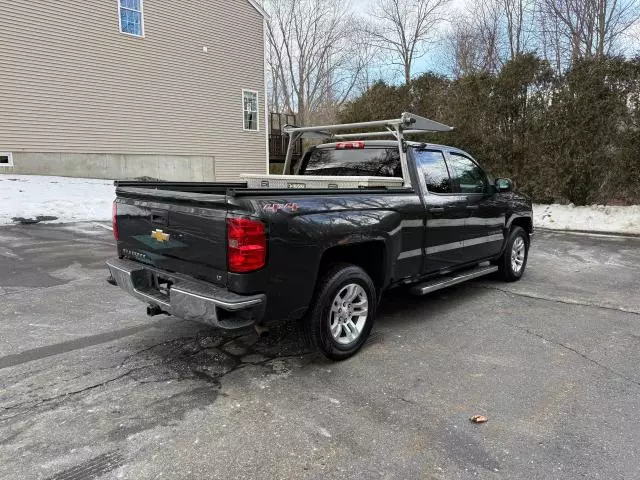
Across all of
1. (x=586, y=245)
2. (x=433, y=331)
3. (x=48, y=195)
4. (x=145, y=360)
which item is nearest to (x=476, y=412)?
(x=433, y=331)

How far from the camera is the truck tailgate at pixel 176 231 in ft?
10.7

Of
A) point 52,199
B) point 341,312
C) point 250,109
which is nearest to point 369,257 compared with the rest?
point 341,312

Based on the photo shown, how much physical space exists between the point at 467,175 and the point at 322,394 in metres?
3.39

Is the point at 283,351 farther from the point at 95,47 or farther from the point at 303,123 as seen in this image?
the point at 303,123

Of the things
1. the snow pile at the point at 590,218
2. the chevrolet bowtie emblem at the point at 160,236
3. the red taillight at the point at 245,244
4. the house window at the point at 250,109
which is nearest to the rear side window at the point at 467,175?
the red taillight at the point at 245,244

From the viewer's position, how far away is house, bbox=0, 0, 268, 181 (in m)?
13.5

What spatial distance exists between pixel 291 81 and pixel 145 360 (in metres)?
32.8

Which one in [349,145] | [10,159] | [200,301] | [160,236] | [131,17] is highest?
[131,17]

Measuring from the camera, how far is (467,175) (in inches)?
221

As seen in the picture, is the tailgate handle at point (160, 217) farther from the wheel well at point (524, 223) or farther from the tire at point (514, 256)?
the wheel well at point (524, 223)

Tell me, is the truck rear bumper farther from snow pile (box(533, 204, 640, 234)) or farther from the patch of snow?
snow pile (box(533, 204, 640, 234))

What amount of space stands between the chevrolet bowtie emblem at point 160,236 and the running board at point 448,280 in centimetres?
240


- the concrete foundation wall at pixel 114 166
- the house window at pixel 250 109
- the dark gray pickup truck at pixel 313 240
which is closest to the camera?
the dark gray pickup truck at pixel 313 240

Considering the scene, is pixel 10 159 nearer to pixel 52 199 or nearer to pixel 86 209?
pixel 52 199
